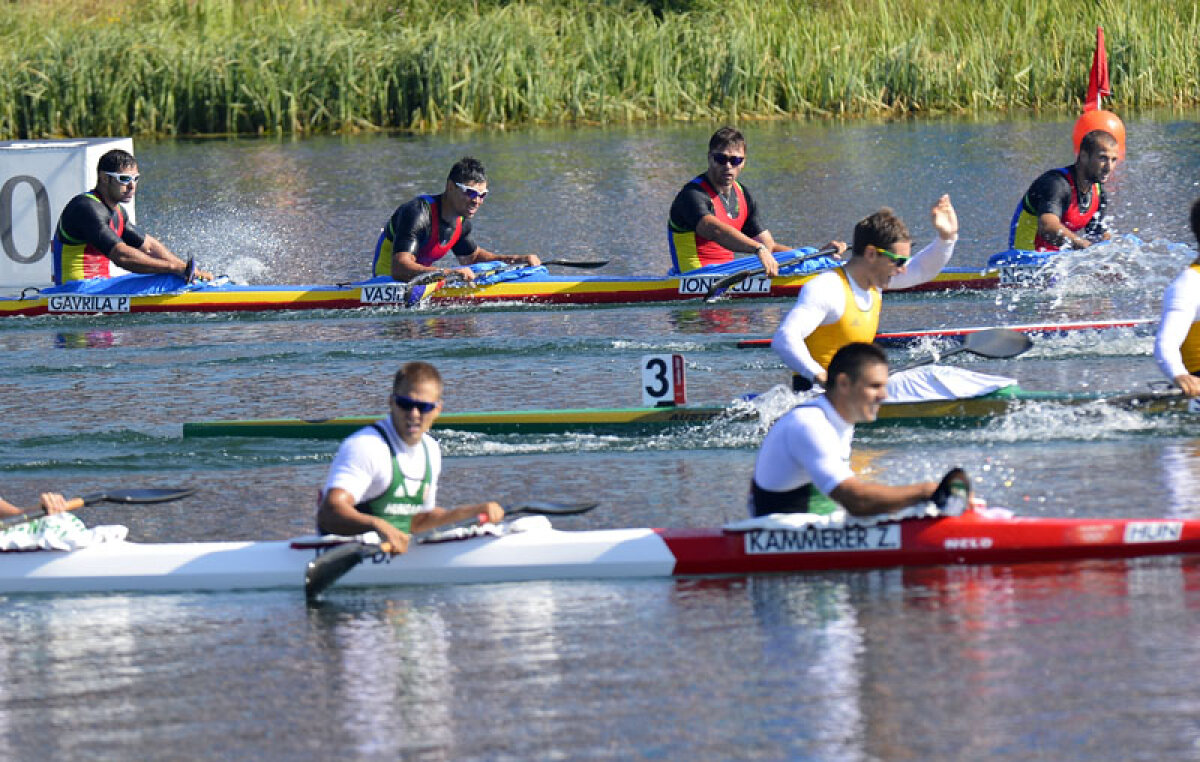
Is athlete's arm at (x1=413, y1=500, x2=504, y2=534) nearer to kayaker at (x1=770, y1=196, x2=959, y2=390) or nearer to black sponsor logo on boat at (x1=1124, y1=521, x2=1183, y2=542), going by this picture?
kayaker at (x1=770, y1=196, x2=959, y2=390)

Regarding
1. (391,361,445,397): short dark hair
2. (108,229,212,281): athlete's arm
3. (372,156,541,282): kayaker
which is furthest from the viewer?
(108,229,212,281): athlete's arm

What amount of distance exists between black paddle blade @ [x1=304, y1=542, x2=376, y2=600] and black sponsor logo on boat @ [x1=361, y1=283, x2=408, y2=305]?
885cm

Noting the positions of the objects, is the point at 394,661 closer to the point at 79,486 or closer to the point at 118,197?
the point at 79,486

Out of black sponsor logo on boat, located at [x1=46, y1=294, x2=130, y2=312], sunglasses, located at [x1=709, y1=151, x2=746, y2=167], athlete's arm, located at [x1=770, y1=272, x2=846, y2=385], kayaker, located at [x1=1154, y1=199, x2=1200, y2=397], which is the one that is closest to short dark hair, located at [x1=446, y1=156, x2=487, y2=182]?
sunglasses, located at [x1=709, y1=151, x2=746, y2=167]

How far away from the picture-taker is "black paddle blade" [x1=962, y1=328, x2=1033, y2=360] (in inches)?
454

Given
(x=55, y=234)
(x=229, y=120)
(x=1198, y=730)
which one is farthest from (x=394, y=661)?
(x=229, y=120)

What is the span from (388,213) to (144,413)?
11.7 meters

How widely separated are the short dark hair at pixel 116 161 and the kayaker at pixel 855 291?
25.9 ft

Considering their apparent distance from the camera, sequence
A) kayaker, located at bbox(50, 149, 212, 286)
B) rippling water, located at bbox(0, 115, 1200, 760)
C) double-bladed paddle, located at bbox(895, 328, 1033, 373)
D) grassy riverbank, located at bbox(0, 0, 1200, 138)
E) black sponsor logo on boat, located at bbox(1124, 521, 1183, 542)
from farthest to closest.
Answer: grassy riverbank, located at bbox(0, 0, 1200, 138) → kayaker, located at bbox(50, 149, 212, 286) → double-bladed paddle, located at bbox(895, 328, 1033, 373) → black sponsor logo on boat, located at bbox(1124, 521, 1183, 542) → rippling water, located at bbox(0, 115, 1200, 760)

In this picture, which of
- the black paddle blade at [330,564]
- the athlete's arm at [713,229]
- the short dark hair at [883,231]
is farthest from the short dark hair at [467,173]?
the black paddle blade at [330,564]

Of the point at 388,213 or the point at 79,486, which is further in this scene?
the point at 388,213

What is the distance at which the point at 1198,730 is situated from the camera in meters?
6.58

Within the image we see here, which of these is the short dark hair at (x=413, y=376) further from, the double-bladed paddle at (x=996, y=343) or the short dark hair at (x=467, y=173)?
the short dark hair at (x=467, y=173)

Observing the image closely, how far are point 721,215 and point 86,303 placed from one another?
585 centimetres
